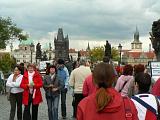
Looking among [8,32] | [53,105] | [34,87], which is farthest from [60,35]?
[34,87]

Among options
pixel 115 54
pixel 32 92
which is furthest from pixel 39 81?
pixel 115 54

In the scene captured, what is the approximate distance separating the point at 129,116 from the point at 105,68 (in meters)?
0.47

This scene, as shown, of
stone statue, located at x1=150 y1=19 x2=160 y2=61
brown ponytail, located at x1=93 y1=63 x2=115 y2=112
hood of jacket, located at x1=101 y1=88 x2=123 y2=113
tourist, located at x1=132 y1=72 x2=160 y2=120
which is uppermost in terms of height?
stone statue, located at x1=150 y1=19 x2=160 y2=61

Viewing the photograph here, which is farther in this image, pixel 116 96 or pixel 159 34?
pixel 159 34

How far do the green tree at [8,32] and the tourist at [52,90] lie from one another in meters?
41.6

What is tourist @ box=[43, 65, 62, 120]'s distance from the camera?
1203cm

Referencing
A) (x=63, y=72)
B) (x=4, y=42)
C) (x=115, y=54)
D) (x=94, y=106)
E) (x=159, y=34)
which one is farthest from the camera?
(x=115, y=54)

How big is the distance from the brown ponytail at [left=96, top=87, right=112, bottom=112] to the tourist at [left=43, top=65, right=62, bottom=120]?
8.10 meters

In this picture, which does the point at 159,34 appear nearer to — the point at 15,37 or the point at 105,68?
the point at 105,68

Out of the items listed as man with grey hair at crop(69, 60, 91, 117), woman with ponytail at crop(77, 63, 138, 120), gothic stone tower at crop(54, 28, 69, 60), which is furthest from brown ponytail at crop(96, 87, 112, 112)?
gothic stone tower at crop(54, 28, 69, 60)

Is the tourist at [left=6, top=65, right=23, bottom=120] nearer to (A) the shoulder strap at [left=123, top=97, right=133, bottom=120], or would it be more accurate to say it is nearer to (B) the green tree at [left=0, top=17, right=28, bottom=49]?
(A) the shoulder strap at [left=123, top=97, right=133, bottom=120]

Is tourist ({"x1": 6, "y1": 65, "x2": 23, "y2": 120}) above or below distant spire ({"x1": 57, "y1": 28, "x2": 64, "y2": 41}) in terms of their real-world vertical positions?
below

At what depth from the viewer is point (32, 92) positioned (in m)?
11.9

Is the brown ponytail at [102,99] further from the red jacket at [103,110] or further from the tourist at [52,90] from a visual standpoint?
the tourist at [52,90]
